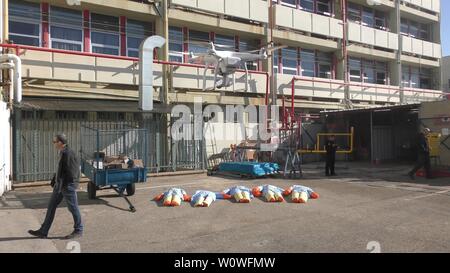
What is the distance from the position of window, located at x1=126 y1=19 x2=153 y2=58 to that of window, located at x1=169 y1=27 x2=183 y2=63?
1.01 meters

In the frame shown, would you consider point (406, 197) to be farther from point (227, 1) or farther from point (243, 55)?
point (227, 1)

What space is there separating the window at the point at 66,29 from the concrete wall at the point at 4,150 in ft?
14.4

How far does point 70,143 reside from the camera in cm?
1490

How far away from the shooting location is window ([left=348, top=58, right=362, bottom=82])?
26.1m

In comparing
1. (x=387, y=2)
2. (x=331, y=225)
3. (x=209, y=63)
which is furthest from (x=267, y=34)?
(x=331, y=225)

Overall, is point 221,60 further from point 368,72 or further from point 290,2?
point 368,72

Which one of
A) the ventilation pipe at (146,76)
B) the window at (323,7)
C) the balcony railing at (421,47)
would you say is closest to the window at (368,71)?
the balcony railing at (421,47)

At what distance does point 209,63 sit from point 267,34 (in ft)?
15.5

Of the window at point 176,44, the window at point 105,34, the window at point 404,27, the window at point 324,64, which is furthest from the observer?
the window at point 404,27

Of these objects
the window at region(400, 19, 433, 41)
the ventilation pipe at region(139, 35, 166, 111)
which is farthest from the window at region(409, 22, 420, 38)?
the ventilation pipe at region(139, 35, 166, 111)

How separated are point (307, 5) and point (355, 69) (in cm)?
515

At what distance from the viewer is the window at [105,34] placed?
17141 mm

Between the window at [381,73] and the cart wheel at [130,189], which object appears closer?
the cart wheel at [130,189]

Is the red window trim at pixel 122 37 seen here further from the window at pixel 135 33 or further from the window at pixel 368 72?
the window at pixel 368 72
